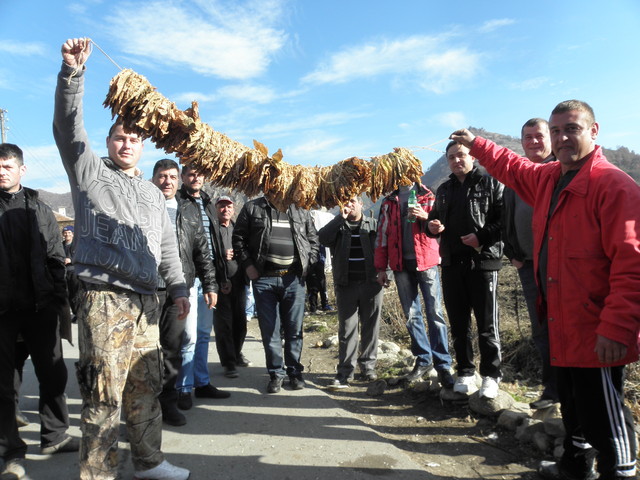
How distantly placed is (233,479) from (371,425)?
153 centimetres

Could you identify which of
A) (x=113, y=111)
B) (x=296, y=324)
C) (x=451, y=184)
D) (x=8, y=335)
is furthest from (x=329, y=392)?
(x=113, y=111)

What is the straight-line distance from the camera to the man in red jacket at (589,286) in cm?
226

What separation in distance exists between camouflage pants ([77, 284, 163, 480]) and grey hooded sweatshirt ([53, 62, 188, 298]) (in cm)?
13

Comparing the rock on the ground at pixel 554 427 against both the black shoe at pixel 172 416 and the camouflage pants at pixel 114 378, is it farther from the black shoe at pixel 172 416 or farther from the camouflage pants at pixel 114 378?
the black shoe at pixel 172 416

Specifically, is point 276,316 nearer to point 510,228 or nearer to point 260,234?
point 260,234

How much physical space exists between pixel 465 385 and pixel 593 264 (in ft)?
7.54

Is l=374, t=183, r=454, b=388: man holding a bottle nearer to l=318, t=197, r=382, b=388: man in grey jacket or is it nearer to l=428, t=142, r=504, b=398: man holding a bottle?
l=318, t=197, r=382, b=388: man in grey jacket

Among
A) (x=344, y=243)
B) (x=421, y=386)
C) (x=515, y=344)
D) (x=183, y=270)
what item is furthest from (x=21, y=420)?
(x=515, y=344)

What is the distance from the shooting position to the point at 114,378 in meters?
→ 2.62

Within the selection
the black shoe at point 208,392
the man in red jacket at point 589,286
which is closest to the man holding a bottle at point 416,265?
the man in red jacket at point 589,286

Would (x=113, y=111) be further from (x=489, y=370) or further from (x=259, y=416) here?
(x=489, y=370)

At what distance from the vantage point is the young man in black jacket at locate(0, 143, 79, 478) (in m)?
3.27

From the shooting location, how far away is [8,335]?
3.32 metres

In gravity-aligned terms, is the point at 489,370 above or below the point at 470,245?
below
